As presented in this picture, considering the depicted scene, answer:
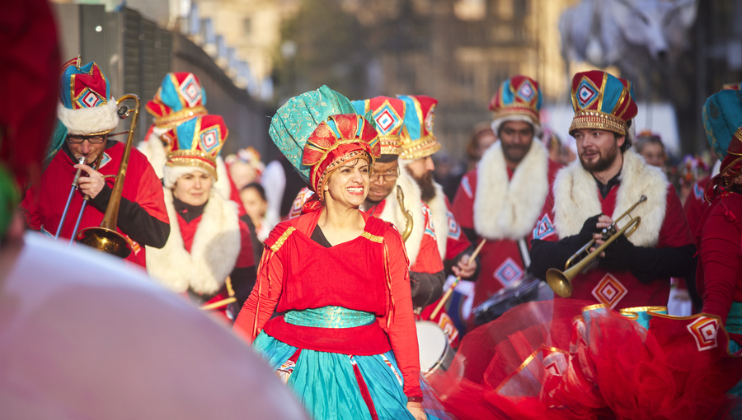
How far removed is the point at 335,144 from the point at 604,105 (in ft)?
6.80

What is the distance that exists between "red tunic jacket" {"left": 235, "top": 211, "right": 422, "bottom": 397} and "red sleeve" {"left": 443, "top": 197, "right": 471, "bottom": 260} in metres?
2.14

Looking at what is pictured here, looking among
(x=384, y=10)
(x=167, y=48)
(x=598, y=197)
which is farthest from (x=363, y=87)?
(x=598, y=197)

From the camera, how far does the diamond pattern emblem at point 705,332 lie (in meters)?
3.90

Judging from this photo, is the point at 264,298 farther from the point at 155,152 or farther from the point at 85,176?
the point at 155,152

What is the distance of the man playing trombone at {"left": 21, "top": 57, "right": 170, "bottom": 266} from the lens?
4.43 m

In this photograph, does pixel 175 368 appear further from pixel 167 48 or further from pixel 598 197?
pixel 167 48

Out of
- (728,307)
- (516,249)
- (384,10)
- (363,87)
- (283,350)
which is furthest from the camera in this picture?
(384,10)

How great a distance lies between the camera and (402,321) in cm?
353

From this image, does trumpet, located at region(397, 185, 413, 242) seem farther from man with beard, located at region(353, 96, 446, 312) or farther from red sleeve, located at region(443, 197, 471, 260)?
red sleeve, located at region(443, 197, 471, 260)

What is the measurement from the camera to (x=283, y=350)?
3596 mm

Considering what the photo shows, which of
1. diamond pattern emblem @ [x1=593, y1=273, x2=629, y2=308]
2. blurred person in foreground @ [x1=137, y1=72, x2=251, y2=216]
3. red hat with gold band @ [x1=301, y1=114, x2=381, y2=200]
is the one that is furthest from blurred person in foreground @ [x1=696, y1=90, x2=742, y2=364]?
blurred person in foreground @ [x1=137, y1=72, x2=251, y2=216]

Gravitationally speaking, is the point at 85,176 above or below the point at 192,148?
below

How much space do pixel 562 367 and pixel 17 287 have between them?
337cm

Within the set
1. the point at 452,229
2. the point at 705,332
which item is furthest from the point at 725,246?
the point at 452,229
